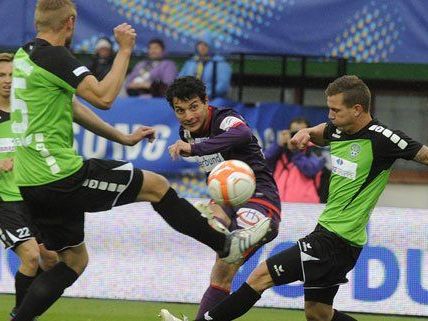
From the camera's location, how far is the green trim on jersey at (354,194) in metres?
7.21

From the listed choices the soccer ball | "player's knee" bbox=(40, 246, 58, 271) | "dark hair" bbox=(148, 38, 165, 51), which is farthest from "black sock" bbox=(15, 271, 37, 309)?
"dark hair" bbox=(148, 38, 165, 51)

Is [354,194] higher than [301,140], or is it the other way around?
[301,140]

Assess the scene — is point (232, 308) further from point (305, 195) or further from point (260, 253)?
point (305, 195)

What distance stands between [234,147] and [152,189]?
1.14 meters

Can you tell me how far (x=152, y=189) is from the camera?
22.2ft

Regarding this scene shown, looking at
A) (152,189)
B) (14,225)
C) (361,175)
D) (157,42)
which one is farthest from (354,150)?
(157,42)

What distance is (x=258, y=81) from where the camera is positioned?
12906mm

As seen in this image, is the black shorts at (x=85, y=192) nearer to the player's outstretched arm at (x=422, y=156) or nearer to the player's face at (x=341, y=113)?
the player's face at (x=341, y=113)

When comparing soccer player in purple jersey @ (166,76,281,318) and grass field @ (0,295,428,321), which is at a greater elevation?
soccer player in purple jersey @ (166,76,281,318)

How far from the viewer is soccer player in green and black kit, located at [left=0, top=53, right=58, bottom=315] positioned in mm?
8133

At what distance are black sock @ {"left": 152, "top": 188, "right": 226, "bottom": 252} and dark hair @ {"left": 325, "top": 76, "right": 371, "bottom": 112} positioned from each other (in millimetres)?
1268

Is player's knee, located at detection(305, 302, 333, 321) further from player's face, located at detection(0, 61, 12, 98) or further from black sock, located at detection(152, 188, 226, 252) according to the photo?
player's face, located at detection(0, 61, 12, 98)

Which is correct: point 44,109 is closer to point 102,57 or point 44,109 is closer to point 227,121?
point 227,121

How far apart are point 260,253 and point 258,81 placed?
348 centimetres
